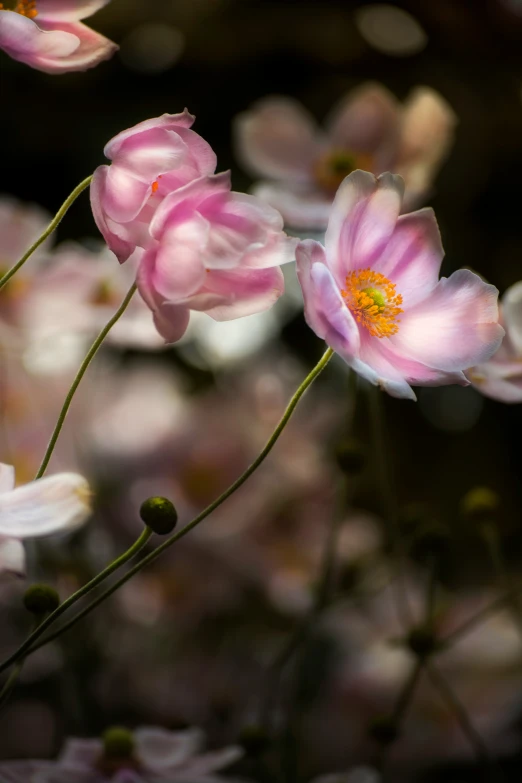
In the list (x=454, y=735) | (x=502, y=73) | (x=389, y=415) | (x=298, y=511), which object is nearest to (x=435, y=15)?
(x=502, y=73)

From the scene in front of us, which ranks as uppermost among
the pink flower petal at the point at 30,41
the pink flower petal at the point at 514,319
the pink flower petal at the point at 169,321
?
the pink flower petal at the point at 30,41

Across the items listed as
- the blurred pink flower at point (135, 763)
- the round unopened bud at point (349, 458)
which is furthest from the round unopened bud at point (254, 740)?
the round unopened bud at point (349, 458)

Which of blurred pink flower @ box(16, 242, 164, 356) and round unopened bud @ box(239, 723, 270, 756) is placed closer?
round unopened bud @ box(239, 723, 270, 756)

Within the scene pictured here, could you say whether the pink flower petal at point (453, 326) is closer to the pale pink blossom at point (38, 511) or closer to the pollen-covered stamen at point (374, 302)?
the pollen-covered stamen at point (374, 302)

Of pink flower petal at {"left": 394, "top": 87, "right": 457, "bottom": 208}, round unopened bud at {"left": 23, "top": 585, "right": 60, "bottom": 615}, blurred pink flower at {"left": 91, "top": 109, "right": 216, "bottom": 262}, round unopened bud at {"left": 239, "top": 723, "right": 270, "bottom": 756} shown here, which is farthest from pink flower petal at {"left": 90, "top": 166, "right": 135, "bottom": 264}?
pink flower petal at {"left": 394, "top": 87, "right": 457, "bottom": 208}

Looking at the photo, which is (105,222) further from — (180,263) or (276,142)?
(276,142)

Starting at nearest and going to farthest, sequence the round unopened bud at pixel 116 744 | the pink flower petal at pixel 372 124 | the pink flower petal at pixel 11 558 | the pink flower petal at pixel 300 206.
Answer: the pink flower petal at pixel 11 558
the round unopened bud at pixel 116 744
the pink flower petal at pixel 300 206
the pink flower petal at pixel 372 124

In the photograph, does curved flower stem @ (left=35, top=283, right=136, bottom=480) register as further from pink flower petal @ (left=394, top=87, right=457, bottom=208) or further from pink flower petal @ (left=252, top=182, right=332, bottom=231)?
pink flower petal @ (left=394, top=87, right=457, bottom=208)
